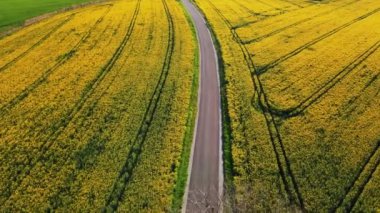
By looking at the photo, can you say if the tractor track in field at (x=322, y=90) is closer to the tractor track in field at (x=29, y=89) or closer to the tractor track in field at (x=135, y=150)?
the tractor track in field at (x=135, y=150)

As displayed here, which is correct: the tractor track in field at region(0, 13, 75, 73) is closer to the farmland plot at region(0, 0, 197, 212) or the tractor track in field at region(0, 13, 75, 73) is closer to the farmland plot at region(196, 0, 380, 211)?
the farmland plot at region(0, 0, 197, 212)

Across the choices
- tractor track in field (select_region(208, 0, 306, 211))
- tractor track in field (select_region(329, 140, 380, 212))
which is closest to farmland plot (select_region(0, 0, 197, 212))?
tractor track in field (select_region(208, 0, 306, 211))

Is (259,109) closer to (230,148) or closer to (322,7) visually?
(230,148)

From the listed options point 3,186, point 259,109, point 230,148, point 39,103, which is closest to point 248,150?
point 230,148

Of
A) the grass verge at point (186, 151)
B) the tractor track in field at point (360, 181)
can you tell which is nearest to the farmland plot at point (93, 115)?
the grass verge at point (186, 151)

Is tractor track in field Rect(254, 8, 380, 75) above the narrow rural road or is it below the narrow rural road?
above

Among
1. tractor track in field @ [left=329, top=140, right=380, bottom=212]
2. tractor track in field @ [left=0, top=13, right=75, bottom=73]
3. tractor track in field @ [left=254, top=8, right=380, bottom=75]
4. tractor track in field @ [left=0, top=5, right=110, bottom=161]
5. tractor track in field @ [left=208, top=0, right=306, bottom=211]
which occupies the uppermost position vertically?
tractor track in field @ [left=0, top=13, right=75, bottom=73]

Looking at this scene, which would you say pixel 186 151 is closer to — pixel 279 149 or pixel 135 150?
pixel 135 150
